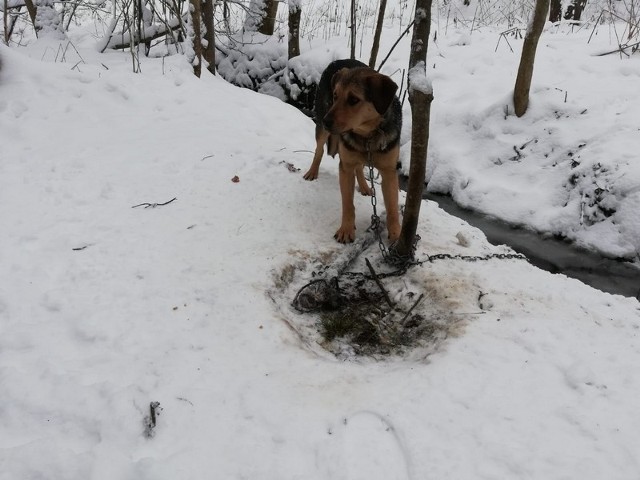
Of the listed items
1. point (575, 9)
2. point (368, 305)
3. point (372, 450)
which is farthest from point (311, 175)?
point (575, 9)

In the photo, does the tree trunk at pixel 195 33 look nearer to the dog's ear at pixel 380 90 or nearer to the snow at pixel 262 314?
the snow at pixel 262 314

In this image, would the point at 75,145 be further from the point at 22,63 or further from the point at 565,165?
the point at 565,165

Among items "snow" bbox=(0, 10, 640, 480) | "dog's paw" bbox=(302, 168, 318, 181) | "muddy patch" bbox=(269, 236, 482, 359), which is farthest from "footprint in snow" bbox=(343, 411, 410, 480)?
"dog's paw" bbox=(302, 168, 318, 181)

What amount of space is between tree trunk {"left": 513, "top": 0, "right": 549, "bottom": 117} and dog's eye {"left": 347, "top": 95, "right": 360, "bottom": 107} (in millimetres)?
3092

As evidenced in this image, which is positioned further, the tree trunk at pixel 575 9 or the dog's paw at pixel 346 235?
the tree trunk at pixel 575 9

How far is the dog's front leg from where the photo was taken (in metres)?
3.26

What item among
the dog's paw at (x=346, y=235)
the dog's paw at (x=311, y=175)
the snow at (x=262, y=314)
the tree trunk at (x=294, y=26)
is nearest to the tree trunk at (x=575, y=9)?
the tree trunk at (x=294, y=26)

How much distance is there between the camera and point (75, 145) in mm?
4094

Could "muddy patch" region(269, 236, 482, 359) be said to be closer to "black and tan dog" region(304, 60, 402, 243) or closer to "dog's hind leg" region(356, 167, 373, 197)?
"black and tan dog" region(304, 60, 402, 243)

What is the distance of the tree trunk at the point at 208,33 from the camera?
7.57 m

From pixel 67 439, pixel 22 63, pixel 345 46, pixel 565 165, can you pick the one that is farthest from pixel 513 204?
pixel 22 63

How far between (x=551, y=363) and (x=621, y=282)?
186cm

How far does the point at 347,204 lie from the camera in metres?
3.29

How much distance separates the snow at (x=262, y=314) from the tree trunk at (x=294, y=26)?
3947mm
